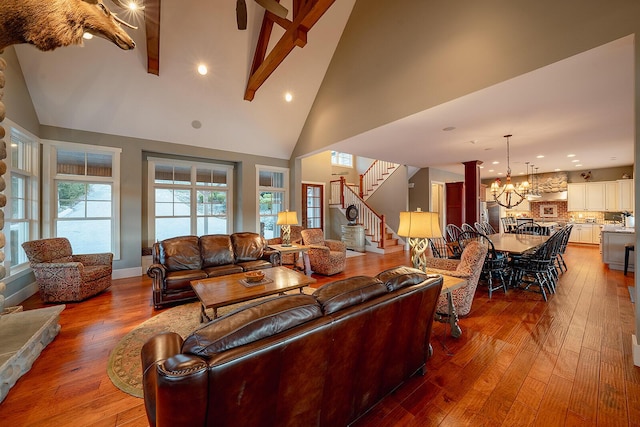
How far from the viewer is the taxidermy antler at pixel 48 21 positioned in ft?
6.18

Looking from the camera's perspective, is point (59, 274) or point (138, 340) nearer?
point (138, 340)

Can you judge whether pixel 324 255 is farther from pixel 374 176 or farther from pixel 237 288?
pixel 374 176

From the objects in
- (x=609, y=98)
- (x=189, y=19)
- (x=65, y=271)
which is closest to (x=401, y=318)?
(x=609, y=98)

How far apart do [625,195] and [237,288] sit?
36.9ft

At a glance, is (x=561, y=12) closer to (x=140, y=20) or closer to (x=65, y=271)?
(x=140, y=20)

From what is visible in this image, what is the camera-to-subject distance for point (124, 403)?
70.9 inches

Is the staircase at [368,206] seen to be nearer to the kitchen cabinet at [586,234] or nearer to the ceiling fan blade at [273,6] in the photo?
the ceiling fan blade at [273,6]

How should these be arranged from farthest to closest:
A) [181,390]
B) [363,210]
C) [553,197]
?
[553,197] < [363,210] < [181,390]

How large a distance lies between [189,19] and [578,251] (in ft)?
36.6

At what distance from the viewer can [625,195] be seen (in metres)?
7.62

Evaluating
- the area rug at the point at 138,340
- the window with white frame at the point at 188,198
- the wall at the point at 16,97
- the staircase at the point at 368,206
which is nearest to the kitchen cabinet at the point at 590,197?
the staircase at the point at 368,206

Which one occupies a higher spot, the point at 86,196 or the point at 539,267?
the point at 86,196

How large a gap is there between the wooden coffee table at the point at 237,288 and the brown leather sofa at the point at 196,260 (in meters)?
0.65

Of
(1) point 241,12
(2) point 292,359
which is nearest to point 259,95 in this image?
(1) point 241,12
